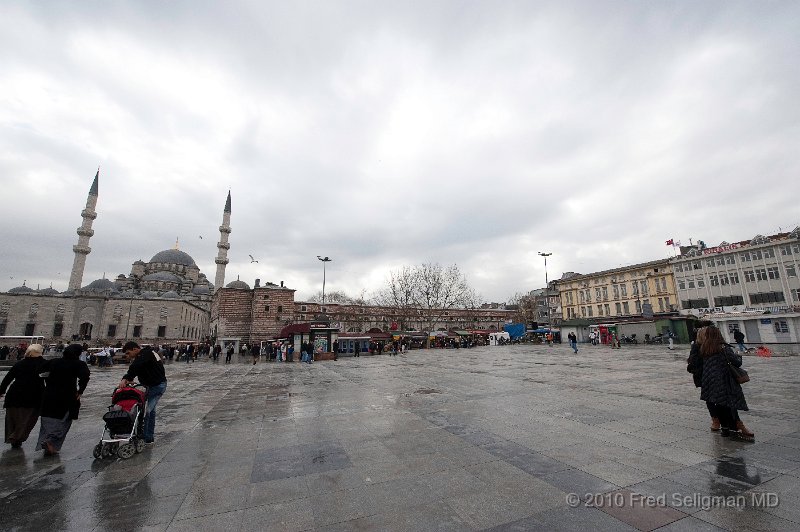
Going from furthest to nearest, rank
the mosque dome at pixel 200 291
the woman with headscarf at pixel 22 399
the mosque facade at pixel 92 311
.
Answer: the mosque dome at pixel 200 291 < the mosque facade at pixel 92 311 < the woman with headscarf at pixel 22 399

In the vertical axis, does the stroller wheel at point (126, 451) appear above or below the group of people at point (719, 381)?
below

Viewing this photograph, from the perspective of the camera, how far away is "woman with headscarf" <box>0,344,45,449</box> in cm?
538

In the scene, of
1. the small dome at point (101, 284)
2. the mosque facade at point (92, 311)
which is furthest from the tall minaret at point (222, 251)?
the small dome at point (101, 284)

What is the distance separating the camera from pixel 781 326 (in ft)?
112

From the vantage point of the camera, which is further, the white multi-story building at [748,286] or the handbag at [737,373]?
the white multi-story building at [748,286]

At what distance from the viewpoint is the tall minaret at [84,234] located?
58844mm

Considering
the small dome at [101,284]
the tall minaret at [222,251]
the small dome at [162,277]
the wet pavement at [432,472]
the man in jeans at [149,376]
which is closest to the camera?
the wet pavement at [432,472]

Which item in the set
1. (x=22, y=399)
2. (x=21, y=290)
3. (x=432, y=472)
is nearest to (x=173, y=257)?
(x=21, y=290)

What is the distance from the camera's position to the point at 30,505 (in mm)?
3535

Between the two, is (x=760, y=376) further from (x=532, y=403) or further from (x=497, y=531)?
(x=497, y=531)

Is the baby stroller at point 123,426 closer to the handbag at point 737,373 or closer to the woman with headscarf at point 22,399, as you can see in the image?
the woman with headscarf at point 22,399

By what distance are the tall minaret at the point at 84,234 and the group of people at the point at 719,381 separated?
78740mm

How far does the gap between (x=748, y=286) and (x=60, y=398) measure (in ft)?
190

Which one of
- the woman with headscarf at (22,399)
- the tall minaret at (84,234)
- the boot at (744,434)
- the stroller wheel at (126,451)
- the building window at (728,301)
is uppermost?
the tall minaret at (84,234)
